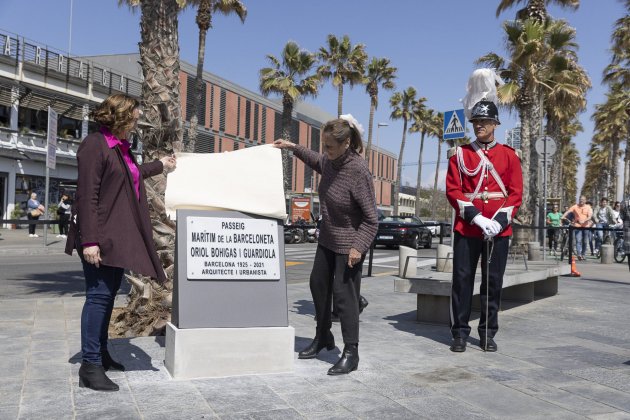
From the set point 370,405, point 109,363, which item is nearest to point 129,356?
point 109,363

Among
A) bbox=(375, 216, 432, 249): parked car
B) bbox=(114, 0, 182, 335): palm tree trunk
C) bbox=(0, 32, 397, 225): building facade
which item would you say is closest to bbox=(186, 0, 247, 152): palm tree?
bbox=(0, 32, 397, 225): building facade

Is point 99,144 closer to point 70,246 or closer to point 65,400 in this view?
point 70,246

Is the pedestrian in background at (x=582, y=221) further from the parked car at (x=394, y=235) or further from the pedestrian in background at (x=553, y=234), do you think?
the parked car at (x=394, y=235)

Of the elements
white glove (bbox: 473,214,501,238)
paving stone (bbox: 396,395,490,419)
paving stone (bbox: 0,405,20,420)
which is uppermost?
white glove (bbox: 473,214,501,238)

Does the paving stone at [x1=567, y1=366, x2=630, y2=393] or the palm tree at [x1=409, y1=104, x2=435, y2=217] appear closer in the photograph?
the paving stone at [x1=567, y1=366, x2=630, y2=393]

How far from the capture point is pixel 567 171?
3342 inches

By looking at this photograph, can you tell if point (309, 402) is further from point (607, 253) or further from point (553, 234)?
point (553, 234)

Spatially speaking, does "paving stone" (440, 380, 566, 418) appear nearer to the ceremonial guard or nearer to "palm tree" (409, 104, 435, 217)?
the ceremonial guard

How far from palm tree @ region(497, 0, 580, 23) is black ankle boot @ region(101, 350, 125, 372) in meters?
21.8

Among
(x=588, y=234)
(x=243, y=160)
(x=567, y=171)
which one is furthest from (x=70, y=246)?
(x=567, y=171)

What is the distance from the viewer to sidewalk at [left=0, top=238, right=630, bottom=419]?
10.8 ft

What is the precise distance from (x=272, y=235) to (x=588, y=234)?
53.7 feet

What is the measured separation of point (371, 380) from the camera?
396cm

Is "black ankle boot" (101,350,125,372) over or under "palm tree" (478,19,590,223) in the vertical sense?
under
